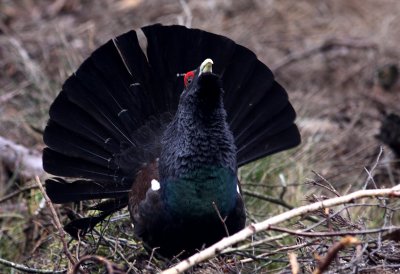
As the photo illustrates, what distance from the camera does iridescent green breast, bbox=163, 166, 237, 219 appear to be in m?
4.17

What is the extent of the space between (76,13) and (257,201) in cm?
436

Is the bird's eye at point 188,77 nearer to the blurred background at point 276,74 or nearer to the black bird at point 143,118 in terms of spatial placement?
the black bird at point 143,118

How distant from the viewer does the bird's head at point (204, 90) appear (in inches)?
164

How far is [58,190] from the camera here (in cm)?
477

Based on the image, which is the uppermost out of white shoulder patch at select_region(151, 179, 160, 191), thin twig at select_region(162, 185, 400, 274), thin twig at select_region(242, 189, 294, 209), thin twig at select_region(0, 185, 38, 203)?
thin twig at select_region(162, 185, 400, 274)

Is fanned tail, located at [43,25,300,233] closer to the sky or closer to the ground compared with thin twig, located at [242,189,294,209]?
closer to the sky

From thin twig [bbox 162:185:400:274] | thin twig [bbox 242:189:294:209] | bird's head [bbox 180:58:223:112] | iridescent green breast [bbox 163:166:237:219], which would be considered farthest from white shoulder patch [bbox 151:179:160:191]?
thin twig [bbox 242:189:294:209]

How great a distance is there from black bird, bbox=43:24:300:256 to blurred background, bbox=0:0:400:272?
1.40 ft

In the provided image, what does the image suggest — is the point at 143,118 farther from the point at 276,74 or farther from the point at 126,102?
the point at 276,74

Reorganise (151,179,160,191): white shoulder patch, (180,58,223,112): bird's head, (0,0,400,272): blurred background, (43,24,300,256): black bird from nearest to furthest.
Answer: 1. (180,58,223,112): bird's head
2. (151,179,160,191): white shoulder patch
3. (43,24,300,256): black bird
4. (0,0,400,272): blurred background

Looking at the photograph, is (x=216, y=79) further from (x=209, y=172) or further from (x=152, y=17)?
(x=152, y=17)

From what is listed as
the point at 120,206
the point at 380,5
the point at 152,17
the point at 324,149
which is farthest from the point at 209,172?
the point at 380,5

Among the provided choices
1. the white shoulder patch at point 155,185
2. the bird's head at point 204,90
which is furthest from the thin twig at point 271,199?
the bird's head at point 204,90

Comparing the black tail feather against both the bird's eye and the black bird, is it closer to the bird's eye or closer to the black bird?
the black bird
